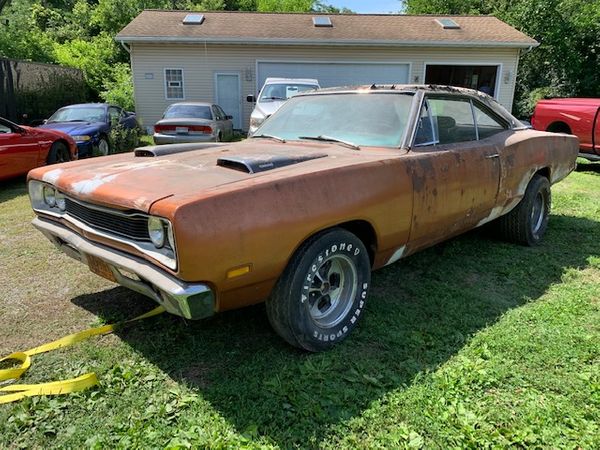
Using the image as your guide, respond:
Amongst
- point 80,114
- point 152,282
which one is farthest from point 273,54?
point 152,282

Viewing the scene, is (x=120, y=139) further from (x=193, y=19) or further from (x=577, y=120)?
(x=577, y=120)

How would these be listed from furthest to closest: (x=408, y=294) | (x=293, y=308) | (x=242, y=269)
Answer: (x=408, y=294), (x=293, y=308), (x=242, y=269)

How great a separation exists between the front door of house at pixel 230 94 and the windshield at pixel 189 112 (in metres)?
Answer: 5.11

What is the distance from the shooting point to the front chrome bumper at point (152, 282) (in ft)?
7.57

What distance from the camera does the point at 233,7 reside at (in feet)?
133

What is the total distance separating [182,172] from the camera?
117 inches

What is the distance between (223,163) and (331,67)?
15.4 m

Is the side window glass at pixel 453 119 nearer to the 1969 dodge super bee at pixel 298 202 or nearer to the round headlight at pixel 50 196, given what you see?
the 1969 dodge super bee at pixel 298 202

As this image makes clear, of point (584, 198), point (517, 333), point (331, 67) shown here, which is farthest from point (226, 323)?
point (331, 67)

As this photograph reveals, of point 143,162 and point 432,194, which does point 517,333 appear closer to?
point 432,194

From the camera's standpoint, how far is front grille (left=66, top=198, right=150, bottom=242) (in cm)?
257

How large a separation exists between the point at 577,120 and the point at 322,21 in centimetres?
1170

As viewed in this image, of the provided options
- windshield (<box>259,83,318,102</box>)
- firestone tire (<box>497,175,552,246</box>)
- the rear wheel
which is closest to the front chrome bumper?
firestone tire (<box>497,175,552,246</box>)

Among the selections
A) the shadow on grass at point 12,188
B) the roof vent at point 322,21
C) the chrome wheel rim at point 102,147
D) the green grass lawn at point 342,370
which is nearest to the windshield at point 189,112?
the chrome wheel rim at point 102,147
